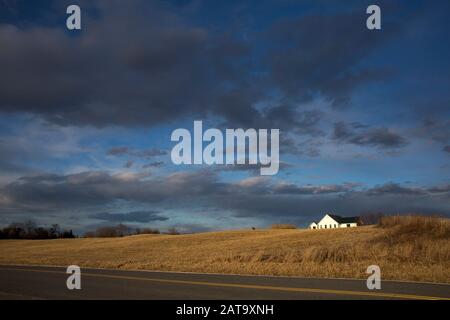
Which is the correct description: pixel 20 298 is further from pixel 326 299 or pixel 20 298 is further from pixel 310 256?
pixel 310 256

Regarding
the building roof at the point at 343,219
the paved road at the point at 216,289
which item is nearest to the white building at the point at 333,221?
the building roof at the point at 343,219

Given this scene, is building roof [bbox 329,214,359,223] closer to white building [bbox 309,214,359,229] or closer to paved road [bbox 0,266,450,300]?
white building [bbox 309,214,359,229]

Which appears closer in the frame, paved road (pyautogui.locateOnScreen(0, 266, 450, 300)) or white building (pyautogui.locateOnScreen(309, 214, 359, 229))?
paved road (pyautogui.locateOnScreen(0, 266, 450, 300))

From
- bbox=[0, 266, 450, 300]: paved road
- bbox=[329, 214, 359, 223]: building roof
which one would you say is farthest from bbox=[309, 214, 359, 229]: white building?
bbox=[0, 266, 450, 300]: paved road

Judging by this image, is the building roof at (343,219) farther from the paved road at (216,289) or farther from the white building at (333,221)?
the paved road at (216,289)

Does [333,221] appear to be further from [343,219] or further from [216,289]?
[216,289]

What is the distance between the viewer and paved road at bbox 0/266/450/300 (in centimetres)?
1196

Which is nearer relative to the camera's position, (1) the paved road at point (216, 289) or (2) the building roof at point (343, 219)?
(1) the paved road at point (216, 289)

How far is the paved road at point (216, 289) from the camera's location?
11961 mm
